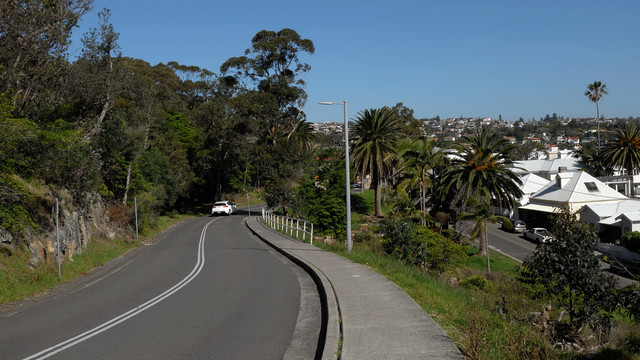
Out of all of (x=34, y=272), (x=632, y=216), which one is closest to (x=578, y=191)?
(x=632, y=216)

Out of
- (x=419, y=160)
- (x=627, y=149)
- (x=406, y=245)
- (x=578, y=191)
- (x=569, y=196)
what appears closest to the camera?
(x=406, y=245)

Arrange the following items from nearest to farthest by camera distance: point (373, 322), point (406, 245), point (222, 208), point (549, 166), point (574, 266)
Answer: point (373, 322) → point (574, 266) → point (406, 245) → point (222, 208) → point (549, 166)

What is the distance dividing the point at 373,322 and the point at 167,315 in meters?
4.58

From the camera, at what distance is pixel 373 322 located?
8625 millimetres

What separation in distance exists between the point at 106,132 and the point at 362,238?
18.9 metres

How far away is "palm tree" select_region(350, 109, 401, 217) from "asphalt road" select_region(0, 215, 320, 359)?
29.2m

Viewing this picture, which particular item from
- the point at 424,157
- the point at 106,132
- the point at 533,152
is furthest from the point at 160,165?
the point at 533,152

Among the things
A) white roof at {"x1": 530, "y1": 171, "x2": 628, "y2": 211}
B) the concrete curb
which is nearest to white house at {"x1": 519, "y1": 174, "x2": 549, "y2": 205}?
white roof at {"x1": 530, "y1": 171, "x2": 628, "y2": 211}

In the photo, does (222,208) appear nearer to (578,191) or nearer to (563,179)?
(578,191)

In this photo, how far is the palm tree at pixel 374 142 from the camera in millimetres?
47188

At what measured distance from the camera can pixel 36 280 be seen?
14945 millimetres

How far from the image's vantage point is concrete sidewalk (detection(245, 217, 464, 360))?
7.04m

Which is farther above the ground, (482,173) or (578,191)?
(482,173)

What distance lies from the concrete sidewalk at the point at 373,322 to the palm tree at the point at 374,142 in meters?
33.1
